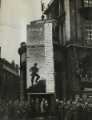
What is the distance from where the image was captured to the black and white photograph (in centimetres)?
324

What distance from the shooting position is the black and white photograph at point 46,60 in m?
3.24

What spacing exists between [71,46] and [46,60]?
298 millimetres

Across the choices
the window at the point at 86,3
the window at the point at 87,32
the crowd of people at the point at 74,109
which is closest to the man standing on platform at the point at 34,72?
the crowd of people at the point at 74,109

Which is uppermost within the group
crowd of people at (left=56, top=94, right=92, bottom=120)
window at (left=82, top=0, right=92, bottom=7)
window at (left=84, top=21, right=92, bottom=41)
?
window at (left=82, top=0, right=92, bottom=7)

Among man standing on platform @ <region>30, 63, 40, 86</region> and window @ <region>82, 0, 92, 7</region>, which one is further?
window @ <region>82, 0, 92, 7</region>

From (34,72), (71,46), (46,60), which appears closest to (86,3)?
(71,46)

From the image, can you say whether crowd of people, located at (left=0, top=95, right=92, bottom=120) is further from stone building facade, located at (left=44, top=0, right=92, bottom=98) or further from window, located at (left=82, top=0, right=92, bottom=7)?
window, located at (left=82, top=0, right=92, bottom=7)

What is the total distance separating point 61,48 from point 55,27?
0.79 ft

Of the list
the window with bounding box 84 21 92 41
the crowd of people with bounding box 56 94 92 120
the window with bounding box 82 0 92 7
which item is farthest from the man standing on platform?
the window with bounding box 82 0 92 7

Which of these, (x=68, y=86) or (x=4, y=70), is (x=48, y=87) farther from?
Answer: (x=4, y=70)

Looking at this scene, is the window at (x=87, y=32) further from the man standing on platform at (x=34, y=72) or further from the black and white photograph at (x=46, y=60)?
the man standing on platform at (x=34, y=72)

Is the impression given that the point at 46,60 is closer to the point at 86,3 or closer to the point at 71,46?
the point at 71,46

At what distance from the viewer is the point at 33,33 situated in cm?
340

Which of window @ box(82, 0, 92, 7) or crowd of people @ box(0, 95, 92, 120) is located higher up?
window @ box(82, 0, 92, 7)
